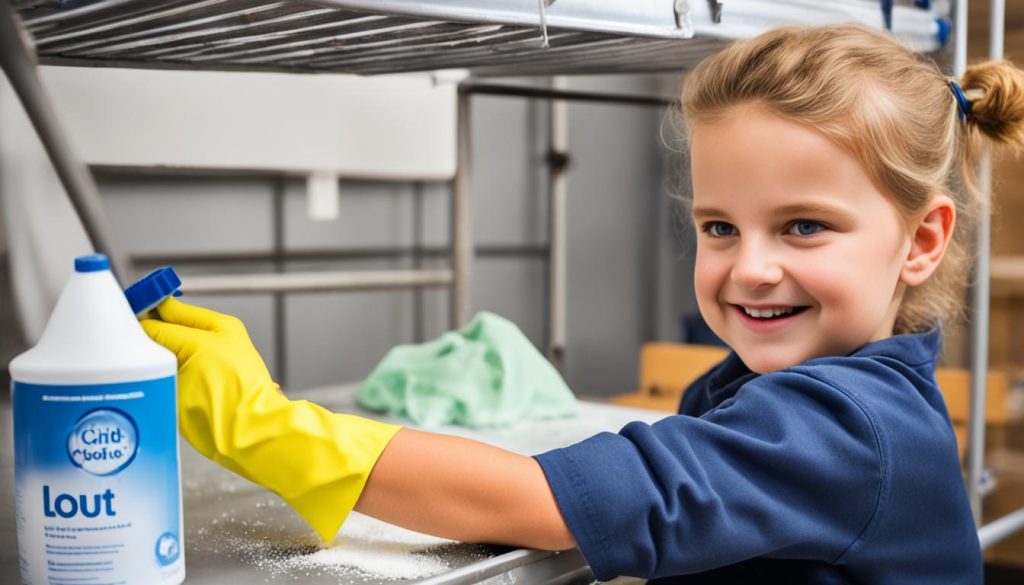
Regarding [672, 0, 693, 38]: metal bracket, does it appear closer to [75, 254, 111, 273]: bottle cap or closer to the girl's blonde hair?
the girl's blonde hair

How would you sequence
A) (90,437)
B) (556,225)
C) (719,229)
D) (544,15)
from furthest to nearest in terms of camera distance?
(556,225) → (719,229) → (544,15) → (90,437)

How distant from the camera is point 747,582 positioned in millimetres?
852

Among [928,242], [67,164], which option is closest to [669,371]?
[928,242]

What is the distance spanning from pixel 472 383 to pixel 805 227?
0.47 meters

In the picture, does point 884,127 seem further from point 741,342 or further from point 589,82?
point 589,82

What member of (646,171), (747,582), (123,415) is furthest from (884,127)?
(646,171)

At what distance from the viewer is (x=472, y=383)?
3.84ft

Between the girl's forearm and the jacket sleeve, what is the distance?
16 millimetres

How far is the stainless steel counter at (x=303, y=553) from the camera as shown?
0.65 m

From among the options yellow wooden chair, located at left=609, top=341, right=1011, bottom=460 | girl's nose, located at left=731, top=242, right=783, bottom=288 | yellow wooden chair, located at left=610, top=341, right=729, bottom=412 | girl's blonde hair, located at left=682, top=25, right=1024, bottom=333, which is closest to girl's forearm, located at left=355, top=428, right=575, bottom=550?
girl's nose, located at left=731, top=242, right=783, bottom=288

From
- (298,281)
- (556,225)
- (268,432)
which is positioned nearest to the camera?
(268,432)

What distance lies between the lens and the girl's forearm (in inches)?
26.5

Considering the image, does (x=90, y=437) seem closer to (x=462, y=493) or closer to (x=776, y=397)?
(x=462, y=493)

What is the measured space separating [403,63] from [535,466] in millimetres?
564
